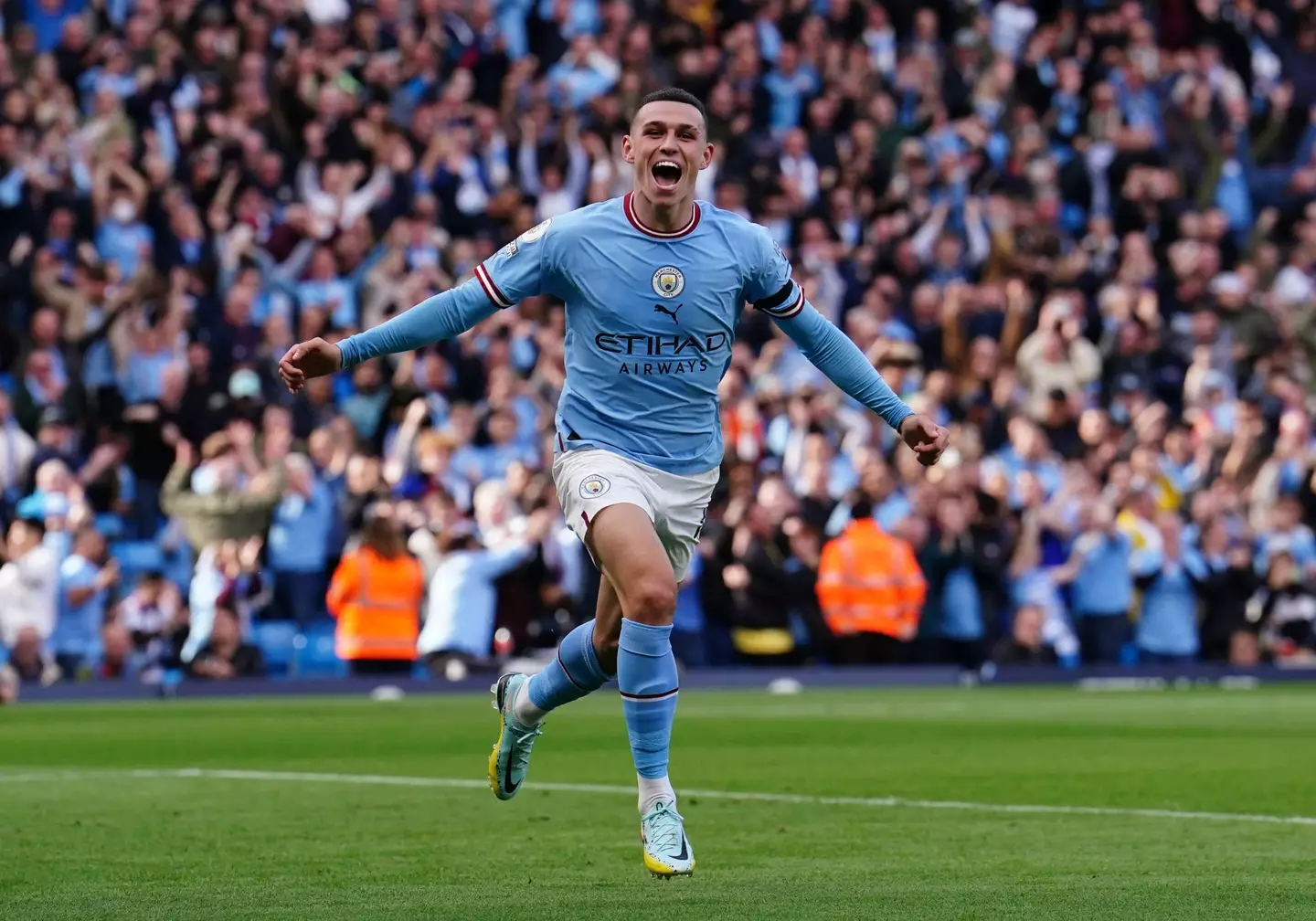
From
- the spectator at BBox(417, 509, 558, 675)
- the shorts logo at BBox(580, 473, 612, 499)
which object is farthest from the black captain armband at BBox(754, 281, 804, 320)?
the spectator at BBox(417, 509, 558, 675)

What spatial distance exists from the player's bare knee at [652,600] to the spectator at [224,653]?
512 inches

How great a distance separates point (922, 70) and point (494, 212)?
6685 mm

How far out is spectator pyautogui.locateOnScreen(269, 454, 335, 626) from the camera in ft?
68.8

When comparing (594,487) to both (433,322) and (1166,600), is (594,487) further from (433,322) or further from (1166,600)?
(1166,600)

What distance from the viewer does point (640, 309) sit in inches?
334

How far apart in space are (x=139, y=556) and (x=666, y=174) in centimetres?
1352

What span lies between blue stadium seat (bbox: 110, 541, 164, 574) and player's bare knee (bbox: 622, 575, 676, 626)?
44.9ft

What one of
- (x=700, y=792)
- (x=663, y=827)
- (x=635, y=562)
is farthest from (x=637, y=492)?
(x=700, y=792)

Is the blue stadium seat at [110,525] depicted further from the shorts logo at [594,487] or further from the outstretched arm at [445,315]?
the shorts logo at [594,487]

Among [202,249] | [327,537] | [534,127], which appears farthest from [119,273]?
[534,127]

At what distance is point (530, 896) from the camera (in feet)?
23.5

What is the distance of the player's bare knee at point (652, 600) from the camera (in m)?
7.95

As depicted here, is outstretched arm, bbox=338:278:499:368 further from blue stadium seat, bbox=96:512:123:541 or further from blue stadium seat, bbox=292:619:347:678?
blue stadium seat, bbox=292:619:347:678

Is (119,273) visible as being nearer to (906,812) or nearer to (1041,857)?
(906,812)
